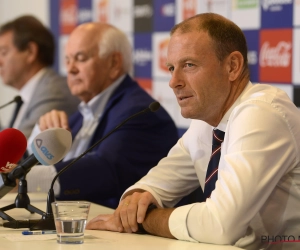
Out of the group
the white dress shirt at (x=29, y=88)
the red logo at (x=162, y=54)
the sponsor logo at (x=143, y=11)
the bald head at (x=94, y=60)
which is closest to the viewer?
the bald head at (x=94, y=60)

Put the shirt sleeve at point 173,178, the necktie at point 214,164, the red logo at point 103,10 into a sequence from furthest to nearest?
the red logo at point 103,10
the shirt sleeve at point 173,178
the necktie at point 214,164

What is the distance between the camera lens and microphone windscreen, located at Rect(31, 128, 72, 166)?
74.2 inches

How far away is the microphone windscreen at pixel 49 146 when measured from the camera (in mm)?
1885

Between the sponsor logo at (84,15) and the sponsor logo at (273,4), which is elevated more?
the sponsor logo at (273,4)

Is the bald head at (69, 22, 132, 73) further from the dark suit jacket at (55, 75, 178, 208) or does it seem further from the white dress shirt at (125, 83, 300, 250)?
the white dress shirt at (125, 83, 300, 250)

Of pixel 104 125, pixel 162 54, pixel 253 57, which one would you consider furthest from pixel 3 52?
pixel 253 57

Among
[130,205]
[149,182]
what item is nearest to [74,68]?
[149,182]

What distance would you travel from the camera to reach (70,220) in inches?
66.7

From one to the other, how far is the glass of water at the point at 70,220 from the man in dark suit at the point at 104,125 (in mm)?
1114

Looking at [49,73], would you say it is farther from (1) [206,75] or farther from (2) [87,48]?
(1) [206,75]

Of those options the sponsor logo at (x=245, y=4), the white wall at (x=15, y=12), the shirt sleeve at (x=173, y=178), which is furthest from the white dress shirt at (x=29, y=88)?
the shirt sleeve at (x=173, y=178)

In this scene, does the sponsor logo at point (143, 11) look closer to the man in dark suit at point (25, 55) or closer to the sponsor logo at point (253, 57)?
the man in dark suit at point (25, 55)

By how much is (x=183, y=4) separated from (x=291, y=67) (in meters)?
1.09

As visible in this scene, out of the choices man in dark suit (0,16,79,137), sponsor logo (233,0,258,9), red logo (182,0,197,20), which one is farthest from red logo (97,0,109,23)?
sponsor logo (233,0,258,9)
